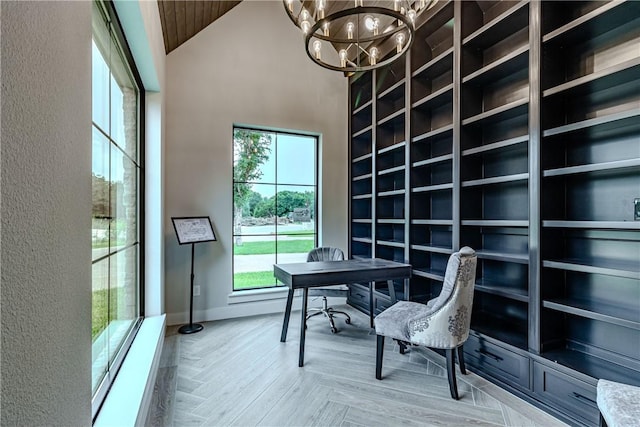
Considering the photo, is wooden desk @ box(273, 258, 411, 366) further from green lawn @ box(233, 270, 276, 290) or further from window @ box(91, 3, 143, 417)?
window @ box(91, 3, 143, 417)

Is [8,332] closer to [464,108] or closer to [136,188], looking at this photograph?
[136,188]

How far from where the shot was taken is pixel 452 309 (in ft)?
7.34

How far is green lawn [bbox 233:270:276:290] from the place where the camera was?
13.5 ft

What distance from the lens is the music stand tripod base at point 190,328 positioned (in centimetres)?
340

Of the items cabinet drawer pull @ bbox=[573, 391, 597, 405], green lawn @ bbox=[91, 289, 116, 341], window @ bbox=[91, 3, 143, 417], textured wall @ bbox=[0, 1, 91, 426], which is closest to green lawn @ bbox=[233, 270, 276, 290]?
window @ bbox=[91, 3, 143, 417]

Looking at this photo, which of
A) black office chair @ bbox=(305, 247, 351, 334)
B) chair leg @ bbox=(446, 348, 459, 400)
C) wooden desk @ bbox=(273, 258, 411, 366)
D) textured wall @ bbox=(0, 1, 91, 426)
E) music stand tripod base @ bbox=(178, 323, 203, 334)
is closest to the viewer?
textured wall @ bbox=(0, 1, 91, 426)

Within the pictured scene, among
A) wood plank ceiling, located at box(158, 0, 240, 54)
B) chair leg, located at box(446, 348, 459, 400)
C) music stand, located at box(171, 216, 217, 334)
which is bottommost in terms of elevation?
chair leg, located at box(446, 348, 459, 400)

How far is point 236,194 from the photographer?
4129 mm

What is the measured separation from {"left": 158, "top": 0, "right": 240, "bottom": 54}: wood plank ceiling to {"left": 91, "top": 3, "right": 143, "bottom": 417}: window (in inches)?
30.7

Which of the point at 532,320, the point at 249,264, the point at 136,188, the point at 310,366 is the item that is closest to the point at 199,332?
the point at 249,264

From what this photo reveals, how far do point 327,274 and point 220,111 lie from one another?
100.0 inches

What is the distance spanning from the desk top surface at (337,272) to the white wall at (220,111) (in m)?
1.27

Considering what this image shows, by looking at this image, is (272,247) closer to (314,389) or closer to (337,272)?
(337,272)

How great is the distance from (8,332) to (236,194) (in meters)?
3.67
